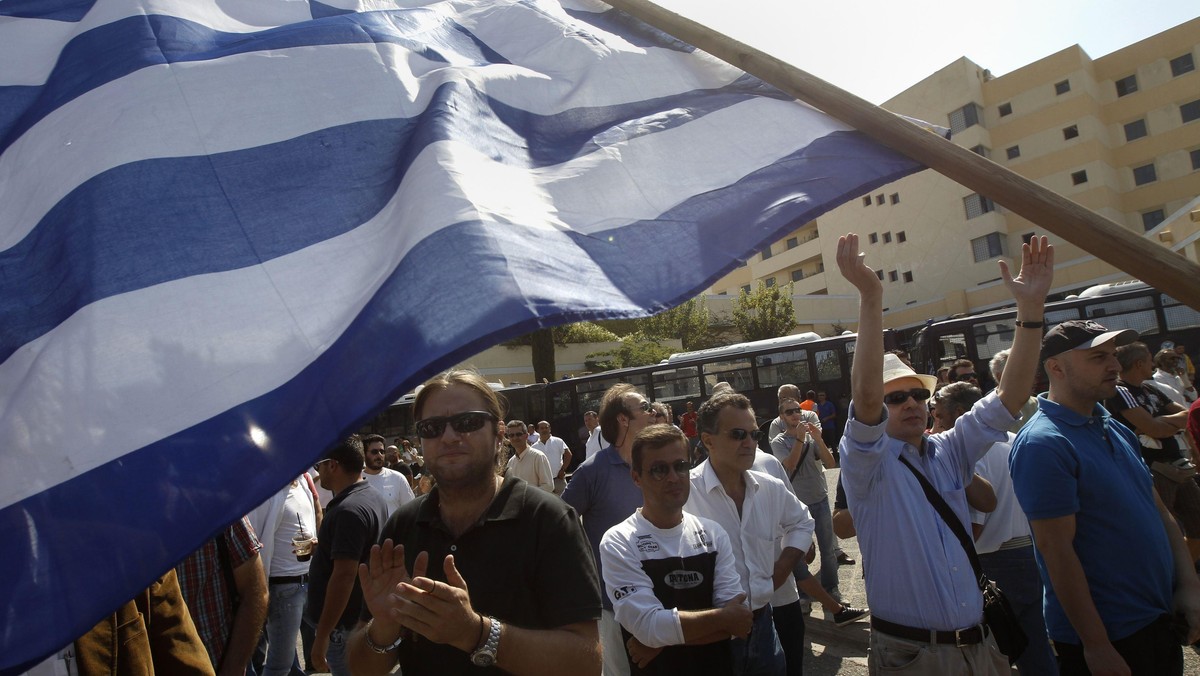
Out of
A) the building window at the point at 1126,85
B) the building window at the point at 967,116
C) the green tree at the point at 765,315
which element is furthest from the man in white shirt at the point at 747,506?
the building window at the point at 1126,85

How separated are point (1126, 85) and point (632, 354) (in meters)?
31.1

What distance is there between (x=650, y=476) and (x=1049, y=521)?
1681 millimetres

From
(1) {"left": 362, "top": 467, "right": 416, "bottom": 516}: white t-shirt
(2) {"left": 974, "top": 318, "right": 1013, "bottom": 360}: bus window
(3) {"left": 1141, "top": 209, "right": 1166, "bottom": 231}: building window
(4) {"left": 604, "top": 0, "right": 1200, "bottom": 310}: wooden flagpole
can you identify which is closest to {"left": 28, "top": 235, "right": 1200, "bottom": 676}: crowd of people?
(4) {"left": 604, "top": 0, "right": 1200, "bottom": 310}: wooden flagpole

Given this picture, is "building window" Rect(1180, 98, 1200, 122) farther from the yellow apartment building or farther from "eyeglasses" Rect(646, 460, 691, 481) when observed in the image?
"eyeglasses" Rect(646, 460, 691, 481)

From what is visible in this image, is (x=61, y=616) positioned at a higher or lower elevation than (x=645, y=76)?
lower

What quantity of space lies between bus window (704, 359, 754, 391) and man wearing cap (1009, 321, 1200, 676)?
17.4 meters

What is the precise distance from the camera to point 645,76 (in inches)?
98.3

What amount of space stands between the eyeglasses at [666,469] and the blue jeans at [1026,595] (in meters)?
2.03

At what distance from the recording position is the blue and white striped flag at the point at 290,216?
1.57 metres

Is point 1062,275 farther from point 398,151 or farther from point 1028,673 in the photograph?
point 398,151

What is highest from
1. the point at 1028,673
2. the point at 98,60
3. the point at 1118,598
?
the point at 98,60

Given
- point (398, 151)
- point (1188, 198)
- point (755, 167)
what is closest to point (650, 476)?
point (755, 167)

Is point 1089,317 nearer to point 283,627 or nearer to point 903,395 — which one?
point 903,395

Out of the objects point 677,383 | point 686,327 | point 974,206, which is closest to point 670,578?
point 677,383
